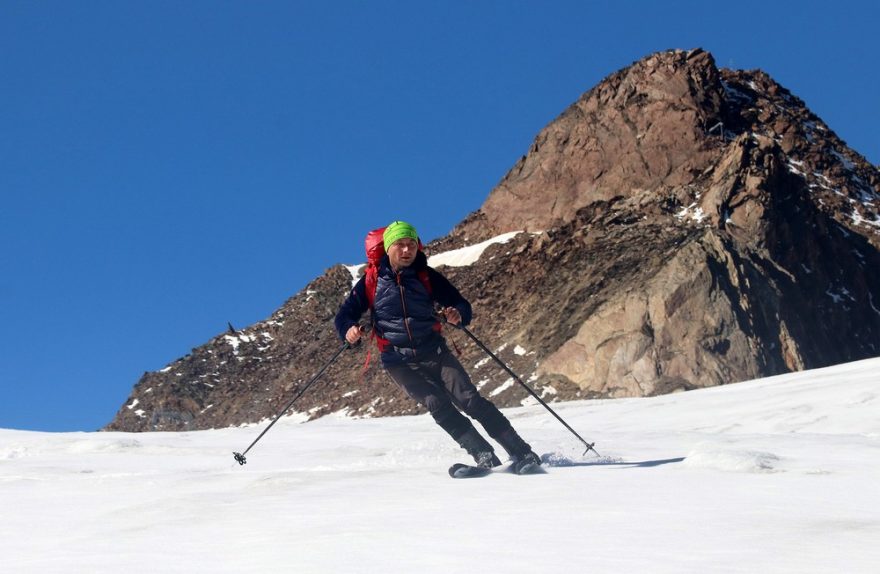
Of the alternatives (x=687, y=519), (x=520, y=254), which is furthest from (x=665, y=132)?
(x=687, y=519)

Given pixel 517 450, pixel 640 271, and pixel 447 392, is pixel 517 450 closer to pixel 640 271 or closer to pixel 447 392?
pixel 447 392

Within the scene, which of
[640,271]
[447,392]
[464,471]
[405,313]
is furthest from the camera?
[640,271]

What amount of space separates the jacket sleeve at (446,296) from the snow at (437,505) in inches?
43.6

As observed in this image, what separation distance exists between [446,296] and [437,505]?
106 inches

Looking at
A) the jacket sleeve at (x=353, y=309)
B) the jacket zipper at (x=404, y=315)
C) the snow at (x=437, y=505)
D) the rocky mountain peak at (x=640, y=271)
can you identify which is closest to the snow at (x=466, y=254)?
the rocky mountain peak at (x=640, y=271)

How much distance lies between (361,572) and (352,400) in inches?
1862

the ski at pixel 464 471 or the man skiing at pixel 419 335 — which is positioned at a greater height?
the man skiing at pixel 419 335

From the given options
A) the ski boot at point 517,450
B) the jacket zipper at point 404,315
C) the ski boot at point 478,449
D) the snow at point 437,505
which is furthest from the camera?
the jacket zipper at point 404,315

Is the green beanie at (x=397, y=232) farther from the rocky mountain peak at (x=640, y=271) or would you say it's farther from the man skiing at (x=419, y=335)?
the rocky mountain peak at (x=640, y=271)

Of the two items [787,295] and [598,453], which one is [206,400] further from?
[598,453]

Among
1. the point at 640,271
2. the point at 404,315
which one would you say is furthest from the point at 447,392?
the point at 640,271

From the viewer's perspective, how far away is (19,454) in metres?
10.2

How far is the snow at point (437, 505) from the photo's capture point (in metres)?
4.47

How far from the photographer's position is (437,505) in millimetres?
5918
